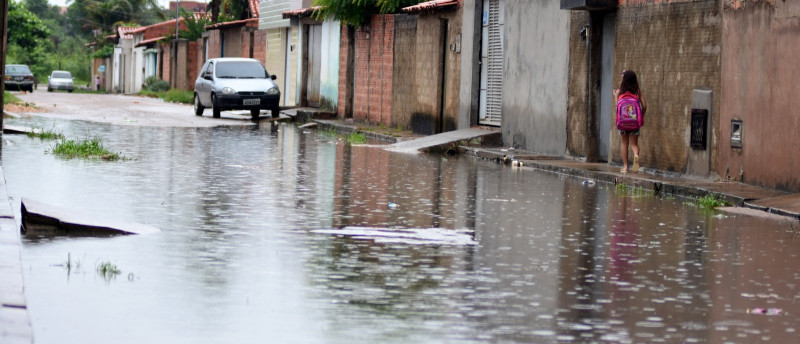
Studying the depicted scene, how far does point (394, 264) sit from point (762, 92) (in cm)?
791

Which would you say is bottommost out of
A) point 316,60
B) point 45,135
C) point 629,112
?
point 45,135

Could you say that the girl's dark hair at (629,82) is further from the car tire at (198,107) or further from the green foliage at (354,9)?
the car tire at (198,107)

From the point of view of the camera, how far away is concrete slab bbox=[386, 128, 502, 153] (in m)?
22.8

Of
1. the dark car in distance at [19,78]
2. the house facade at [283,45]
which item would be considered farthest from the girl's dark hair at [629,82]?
the dark car in distance at [19,78]

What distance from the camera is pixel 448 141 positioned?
23.0 m

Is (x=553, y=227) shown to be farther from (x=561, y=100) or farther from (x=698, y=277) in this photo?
(x=561, y=100)

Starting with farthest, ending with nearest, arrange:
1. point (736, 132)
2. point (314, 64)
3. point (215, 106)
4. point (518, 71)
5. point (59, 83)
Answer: point (59, 83)
point (314, 64)
point (215, 106)
point (518, 71)
point (736, 132)

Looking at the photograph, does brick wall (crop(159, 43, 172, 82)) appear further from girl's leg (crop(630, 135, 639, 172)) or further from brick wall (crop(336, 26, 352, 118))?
girl's leg (crop(630, 135, 639, 172))

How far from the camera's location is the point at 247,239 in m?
9.44

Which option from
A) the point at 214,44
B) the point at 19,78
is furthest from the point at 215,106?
the point at 19,78

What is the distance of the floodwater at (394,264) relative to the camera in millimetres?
6184

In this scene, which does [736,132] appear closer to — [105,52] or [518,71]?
[518,71]

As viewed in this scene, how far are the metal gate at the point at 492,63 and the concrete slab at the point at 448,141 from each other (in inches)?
28.6

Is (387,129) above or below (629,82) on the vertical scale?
below
